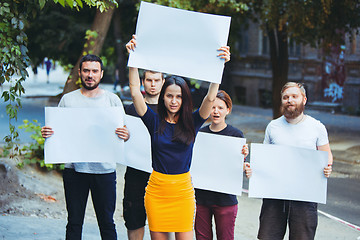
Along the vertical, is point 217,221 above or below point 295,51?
below

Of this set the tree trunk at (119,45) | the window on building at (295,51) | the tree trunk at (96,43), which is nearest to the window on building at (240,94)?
the window on building at (295,51)

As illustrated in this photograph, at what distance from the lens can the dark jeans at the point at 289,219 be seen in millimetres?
4168

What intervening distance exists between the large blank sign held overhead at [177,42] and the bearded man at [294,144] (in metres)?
0.81

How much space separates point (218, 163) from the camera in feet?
14.7

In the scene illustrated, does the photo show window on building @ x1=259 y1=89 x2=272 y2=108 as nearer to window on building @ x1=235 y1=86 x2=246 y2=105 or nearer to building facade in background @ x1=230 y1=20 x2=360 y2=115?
building facade in background @ x1=230 y1=20 x2=360 y2=115

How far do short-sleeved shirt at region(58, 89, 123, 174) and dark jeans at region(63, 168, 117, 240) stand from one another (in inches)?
1.9

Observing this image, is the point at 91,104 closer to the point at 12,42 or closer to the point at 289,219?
the point at 12,42

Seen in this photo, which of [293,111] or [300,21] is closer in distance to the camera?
[293,111]

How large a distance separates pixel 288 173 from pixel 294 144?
0.26 meters

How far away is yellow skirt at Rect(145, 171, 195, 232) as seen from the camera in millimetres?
3771

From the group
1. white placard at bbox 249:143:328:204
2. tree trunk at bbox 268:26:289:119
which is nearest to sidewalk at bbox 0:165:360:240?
white placard at bbox 249:143:328:204

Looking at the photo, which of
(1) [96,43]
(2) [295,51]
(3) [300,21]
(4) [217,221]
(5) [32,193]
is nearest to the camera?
(4) [217,221]

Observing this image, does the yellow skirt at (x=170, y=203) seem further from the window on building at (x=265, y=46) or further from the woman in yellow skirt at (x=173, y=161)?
the window on building at (x=265, y=46)

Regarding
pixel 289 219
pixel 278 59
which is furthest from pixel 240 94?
pixel 289 219
